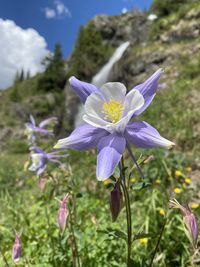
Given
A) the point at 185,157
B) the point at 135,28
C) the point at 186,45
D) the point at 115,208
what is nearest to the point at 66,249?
the point at 115,208

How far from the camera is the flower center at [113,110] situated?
148 cm

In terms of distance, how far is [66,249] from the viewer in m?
2.42

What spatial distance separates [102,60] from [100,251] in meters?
29.5

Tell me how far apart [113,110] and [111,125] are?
0.13 meters

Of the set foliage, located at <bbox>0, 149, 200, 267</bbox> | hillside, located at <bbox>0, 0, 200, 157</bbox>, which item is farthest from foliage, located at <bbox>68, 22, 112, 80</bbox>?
foliage, located at <bbox>0, 149, 200, 267</bbox>

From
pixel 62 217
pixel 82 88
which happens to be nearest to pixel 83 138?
pixel 82 88

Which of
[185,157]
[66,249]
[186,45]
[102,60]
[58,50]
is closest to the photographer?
[66,249]

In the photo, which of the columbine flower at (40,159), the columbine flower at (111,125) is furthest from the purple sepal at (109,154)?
the columbine flower at (40,159)

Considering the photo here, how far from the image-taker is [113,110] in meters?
1.49

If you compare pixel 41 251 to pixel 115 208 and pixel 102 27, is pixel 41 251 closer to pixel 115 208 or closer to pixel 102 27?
pixel 115 208

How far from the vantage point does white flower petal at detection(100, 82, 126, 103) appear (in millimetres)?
1513

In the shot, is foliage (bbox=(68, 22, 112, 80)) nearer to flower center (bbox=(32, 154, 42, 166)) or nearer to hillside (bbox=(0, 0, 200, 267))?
hillside (bbox=(0, 0, 200, 267))

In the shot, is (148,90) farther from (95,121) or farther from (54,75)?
(54,75)

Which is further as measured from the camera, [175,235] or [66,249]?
[175,235]
